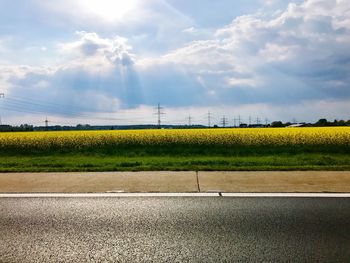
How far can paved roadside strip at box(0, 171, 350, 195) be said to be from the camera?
8.55 m

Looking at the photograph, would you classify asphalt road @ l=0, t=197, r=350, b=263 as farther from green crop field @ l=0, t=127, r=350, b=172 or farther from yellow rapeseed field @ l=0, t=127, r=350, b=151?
yellow rapeseed field @ l=0, t=127, r=350, b=151

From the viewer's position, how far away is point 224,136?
19297mm

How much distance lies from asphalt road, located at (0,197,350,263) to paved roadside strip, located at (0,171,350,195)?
989 millimetres

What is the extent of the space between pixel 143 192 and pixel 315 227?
13.0 feet

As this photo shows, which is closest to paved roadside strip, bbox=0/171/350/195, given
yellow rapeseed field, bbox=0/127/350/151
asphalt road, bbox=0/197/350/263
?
asphalt road, bbox=0/197/350/263

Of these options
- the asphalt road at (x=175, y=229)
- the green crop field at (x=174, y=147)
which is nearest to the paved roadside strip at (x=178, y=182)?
the asphalt road at (x=175, y=229)

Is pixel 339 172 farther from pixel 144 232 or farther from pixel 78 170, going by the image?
pixel 78 170

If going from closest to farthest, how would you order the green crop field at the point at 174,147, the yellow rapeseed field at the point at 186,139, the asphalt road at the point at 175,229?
the asphalt road at the point at 175,229 < the green crop field at the point at 174,147 < the yellow rapeseed field at the point at 186,139

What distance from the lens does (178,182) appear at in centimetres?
941

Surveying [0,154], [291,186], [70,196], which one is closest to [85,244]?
[70,196]

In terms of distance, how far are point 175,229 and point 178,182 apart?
381 centimetres

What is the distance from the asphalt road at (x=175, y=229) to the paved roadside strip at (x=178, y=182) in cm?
99

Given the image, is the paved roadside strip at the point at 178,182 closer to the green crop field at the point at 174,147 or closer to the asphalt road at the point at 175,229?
the asphalt road at the point at 175,229

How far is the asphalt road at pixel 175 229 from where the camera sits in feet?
15.2
